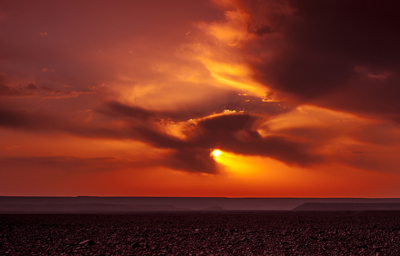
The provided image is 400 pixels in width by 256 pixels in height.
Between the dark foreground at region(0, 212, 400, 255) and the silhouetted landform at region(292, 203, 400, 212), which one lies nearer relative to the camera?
the dark foreground at region(0, 212, 400, 255)

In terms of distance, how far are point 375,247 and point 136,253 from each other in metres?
16.4

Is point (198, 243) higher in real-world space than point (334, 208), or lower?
higher

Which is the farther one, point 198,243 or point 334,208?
point 334,208

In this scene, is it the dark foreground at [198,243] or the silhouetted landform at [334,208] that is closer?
the dark foreground at [198,243]

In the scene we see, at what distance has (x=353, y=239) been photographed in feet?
93.1

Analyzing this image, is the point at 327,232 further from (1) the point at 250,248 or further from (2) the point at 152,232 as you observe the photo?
(2) the point at 152,232

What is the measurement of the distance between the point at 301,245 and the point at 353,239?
5692mm

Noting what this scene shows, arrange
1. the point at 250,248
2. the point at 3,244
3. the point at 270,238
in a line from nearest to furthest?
the point at 250,248 < the point at 3,244 < the point at 270,238

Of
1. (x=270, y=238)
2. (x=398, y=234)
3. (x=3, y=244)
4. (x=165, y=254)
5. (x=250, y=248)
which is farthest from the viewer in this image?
(x=398, y=234)

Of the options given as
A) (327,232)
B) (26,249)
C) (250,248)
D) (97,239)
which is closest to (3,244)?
(26,249)

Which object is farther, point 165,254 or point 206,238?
point 206,238

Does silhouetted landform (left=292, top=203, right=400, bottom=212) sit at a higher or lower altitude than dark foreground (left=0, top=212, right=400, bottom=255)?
lower

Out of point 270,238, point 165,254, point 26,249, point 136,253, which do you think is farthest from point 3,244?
point 270,238

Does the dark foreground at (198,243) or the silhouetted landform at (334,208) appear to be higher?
the dark foreground at (198,243)
